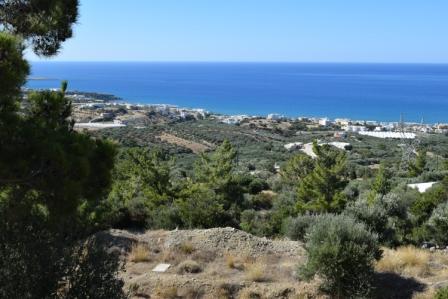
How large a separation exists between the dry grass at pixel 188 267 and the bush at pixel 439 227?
6598 millimetres

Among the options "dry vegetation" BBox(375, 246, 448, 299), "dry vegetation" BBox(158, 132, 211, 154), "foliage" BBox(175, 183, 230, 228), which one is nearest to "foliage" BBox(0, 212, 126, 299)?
"dry vegetation" BBox(375, 246, 448, 299)

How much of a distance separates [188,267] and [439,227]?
696 cm

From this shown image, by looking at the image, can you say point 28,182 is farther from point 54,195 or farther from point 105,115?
point 105,115

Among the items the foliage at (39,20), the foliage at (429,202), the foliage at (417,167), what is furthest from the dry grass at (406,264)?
the foliage at (417,167)

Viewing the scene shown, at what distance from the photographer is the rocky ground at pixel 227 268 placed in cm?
746

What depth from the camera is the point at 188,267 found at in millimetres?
8602

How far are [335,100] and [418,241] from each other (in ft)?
458

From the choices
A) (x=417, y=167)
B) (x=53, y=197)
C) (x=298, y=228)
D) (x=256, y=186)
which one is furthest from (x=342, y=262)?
(x=417, y=167)

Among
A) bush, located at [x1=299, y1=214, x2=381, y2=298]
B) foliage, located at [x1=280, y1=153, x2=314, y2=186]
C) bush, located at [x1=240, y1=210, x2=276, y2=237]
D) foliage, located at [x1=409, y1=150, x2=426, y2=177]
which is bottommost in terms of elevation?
foliage, located at [x1=409, y1=150, x2=426, y2=177]

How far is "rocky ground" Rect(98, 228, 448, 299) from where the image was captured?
7461 millimetres

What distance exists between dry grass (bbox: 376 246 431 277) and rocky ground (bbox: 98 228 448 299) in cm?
2

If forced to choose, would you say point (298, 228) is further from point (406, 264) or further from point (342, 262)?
point (342, 262)

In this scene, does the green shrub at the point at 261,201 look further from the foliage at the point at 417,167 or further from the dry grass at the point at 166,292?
the dry grass at the point at 166,292

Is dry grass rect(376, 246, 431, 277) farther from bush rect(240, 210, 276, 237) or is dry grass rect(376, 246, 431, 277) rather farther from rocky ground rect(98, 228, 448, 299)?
bush rect(240, 210, 276, 237)
